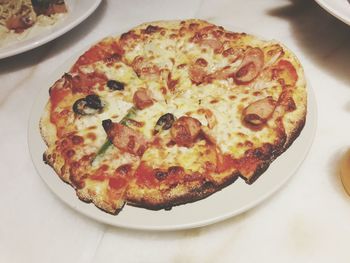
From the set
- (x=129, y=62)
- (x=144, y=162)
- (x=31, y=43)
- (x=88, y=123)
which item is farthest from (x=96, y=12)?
(x=144, y=162)

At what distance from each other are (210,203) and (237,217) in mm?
120

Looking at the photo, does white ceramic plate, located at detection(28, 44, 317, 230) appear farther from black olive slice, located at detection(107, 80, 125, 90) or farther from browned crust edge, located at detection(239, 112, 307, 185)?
black olive slice, located at detection(107, 80, 125, 90)

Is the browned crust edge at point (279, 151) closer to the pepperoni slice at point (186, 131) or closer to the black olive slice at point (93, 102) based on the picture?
the pepperoni slice at point (186, 131)

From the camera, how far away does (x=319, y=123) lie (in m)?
1.42

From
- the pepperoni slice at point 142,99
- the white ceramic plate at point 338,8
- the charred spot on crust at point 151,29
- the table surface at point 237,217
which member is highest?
the white ceramic plate at point 338,8

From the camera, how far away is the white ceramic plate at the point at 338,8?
1.40 metres

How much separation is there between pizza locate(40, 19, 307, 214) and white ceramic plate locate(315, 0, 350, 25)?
0.17 m

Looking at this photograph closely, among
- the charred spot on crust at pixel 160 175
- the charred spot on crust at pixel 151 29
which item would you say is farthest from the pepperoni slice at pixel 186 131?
the charred spot on crust at pixel 151 29

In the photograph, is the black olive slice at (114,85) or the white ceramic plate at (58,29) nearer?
the black olive slice at (114,85)

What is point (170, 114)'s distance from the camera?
4.33ft

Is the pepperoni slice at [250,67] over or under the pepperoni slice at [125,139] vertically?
over

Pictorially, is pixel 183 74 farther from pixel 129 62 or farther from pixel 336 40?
pixel 336 40

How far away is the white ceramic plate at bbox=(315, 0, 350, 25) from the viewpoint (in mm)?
1402

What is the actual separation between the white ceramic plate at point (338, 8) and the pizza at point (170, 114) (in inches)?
6.6
